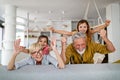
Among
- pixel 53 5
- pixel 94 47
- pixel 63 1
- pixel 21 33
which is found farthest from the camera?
pixel 21 33

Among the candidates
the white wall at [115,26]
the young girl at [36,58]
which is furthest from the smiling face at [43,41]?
the white wall at [115,26]

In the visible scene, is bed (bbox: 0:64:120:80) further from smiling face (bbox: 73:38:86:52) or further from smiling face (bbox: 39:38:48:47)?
smiling face (bbox: 39:38:48:47)

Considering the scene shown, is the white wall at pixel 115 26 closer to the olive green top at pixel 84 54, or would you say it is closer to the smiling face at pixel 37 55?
the olive green top at pixel 84 54

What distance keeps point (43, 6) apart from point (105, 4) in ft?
5.66

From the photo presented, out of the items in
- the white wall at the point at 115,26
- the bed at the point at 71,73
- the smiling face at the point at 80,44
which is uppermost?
the white wall at the point at 115,26

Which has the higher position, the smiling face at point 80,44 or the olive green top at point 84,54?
the smiling face at point 80,44

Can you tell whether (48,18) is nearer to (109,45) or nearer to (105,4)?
(105,4)

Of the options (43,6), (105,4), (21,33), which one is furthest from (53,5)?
(21,33)

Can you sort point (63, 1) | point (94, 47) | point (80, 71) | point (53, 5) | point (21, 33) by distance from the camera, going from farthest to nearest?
point (21, 33)
point (53, 5)
point (63, 1)
point (94, 47)
point (80, 71)

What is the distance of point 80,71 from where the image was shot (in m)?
1.25

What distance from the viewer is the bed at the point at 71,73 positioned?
125 cm

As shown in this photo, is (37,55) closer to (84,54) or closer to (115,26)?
(84,54)

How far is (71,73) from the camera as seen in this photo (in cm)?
125

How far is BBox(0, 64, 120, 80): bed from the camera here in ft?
4.10
